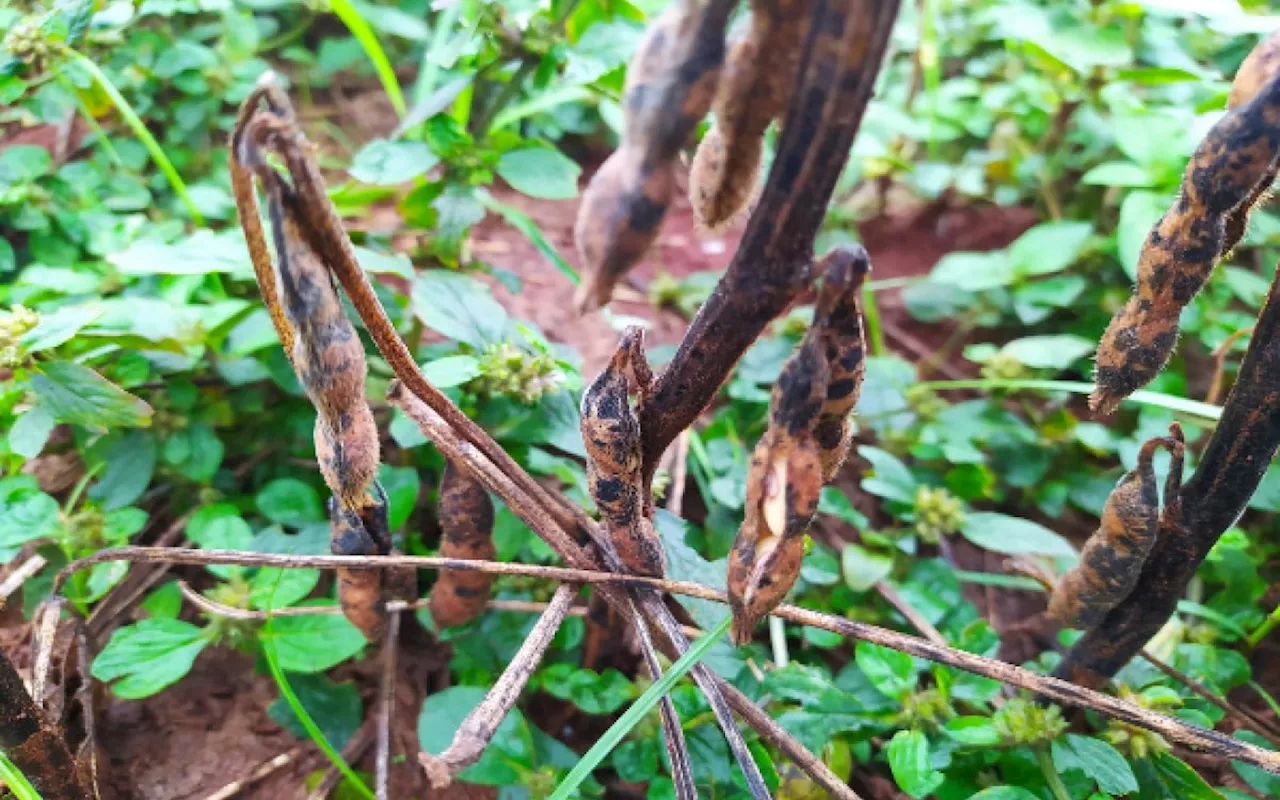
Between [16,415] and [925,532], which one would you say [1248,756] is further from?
[16,415]

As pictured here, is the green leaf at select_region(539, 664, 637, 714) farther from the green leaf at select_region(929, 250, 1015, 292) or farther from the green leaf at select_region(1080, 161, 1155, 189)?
the green leaf at select_region(1080, 161, 1155, 189)

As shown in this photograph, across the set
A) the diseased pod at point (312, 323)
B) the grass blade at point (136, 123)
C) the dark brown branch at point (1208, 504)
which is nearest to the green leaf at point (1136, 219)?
the dark brown branch at point (1208, 504)

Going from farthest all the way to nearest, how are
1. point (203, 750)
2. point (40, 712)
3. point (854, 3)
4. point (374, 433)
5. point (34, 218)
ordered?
point (34, 218) → point (203, 750) → point (40, 712) → point (374, 433) → point (854, 3)

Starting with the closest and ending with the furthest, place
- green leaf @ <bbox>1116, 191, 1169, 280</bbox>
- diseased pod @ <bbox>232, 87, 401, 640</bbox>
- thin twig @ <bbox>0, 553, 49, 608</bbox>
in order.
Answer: diseased pod @ <bbox>232, 87, 401, 640</bbox> → thin twig @ <bbox>0, 553, 49, 608</bbox> → green leaf @ <bbox>1116, 191, 1169, 280</bbox>

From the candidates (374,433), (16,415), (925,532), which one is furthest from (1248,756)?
(16,415)

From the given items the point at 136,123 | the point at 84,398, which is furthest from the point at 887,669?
the point at 136,123

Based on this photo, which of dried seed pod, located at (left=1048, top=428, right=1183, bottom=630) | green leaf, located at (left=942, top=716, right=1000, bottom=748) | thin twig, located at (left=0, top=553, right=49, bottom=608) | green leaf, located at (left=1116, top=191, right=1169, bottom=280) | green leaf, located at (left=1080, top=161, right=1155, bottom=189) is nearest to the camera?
dried seed pod, located at (left=1048, top=428, right=1183, bottom=630)

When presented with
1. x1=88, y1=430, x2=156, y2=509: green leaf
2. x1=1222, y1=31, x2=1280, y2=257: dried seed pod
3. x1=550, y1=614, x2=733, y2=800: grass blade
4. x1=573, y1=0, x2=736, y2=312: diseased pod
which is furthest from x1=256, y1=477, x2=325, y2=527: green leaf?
x1=1222, y1=31, x2=1280, y2=257: dried seed pod
